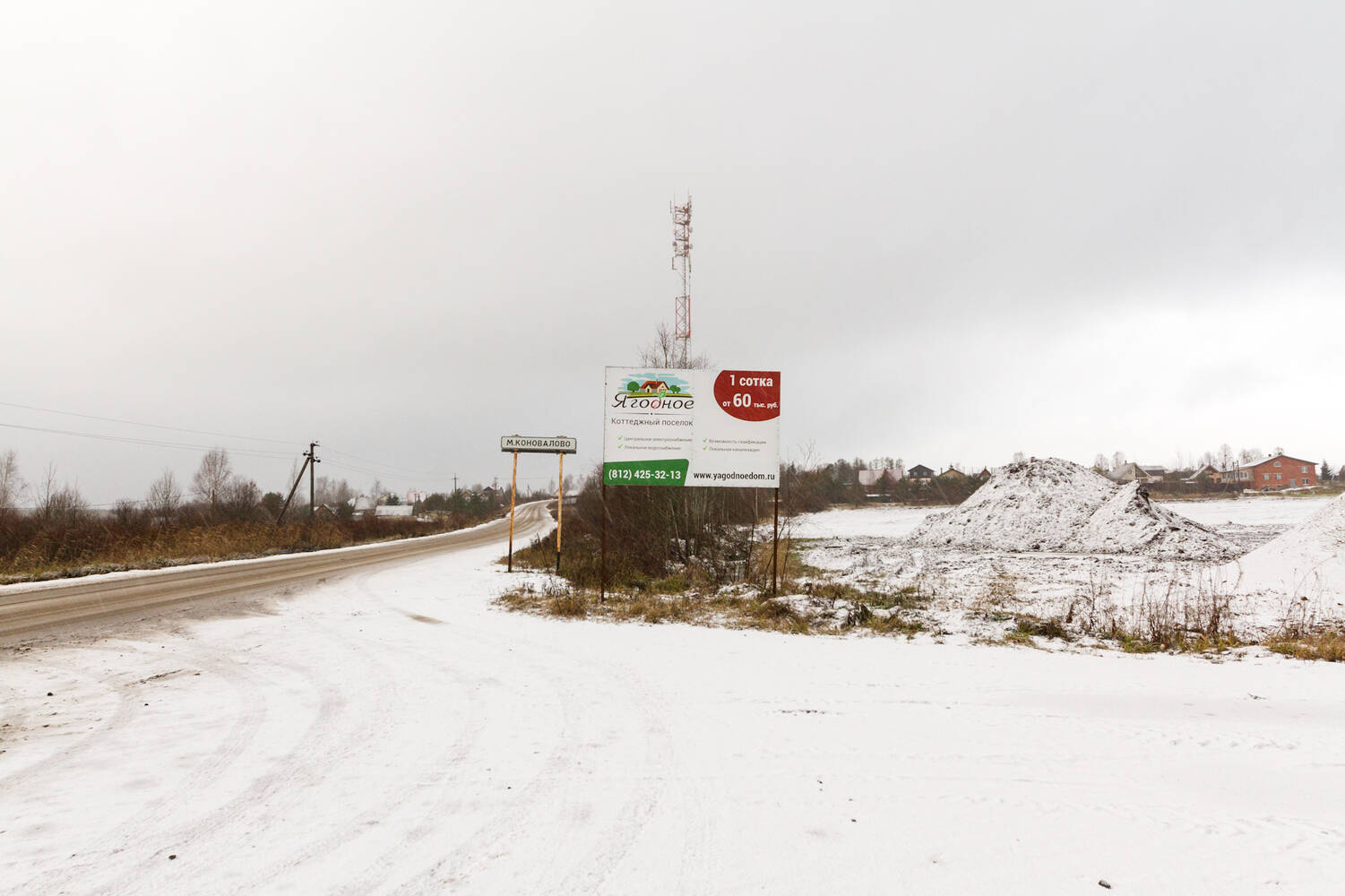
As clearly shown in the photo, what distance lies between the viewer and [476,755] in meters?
4.22

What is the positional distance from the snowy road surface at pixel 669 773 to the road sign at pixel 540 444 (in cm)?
883

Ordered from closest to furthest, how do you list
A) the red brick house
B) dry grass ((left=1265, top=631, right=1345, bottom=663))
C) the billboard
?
dry grass ((left=1265, top=631, right=1345, bottom=663)) < the billboard < the red brick house

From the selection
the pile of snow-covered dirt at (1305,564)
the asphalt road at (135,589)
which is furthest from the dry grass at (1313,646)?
the asphalt road at (135,589)

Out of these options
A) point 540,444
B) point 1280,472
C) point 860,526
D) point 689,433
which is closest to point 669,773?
point 689,433

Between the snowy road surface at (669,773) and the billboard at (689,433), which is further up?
the billboard at (689,433)

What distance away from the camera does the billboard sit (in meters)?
11.3

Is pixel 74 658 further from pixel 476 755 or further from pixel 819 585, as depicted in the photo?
pixel 819 585

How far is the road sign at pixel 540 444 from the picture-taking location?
15773mm

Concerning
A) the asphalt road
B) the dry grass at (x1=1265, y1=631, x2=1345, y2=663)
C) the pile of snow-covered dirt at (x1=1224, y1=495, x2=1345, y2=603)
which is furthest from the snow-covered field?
the asphalt road

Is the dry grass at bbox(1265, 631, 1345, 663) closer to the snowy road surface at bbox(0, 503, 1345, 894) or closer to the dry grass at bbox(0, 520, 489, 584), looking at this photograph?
the snowy road surface at bbox(0, 503, 1345, 894)

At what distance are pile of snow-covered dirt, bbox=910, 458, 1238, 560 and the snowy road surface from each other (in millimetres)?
15294

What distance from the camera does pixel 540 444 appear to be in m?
15.8

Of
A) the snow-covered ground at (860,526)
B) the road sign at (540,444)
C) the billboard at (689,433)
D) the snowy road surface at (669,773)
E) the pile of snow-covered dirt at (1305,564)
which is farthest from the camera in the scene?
the snow-covered ground at (860,526)

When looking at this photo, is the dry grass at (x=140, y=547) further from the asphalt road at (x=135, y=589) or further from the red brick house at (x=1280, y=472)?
the red brick house at (x=1280, y=472)
